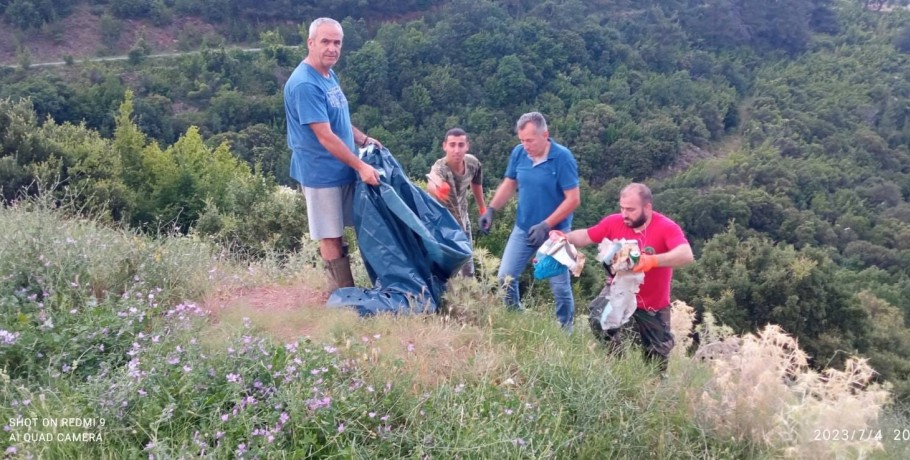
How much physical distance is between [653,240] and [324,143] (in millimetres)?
1729

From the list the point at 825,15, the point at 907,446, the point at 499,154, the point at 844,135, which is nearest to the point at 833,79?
the point at 844,135

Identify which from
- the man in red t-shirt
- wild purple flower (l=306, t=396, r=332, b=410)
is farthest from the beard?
wild purple flower (l=306, t=396, r=332, b=410)

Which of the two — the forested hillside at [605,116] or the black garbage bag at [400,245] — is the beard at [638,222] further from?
the forested hillside at [605,116]

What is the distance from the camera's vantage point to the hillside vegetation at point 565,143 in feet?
9.54

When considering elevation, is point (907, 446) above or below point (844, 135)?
above

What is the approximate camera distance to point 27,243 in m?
3.31

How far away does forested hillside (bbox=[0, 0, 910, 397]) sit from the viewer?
43.7 ft

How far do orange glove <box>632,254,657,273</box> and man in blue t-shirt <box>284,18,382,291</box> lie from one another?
1402 mm

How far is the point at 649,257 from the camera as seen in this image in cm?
315

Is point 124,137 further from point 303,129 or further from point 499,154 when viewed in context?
point 499,154

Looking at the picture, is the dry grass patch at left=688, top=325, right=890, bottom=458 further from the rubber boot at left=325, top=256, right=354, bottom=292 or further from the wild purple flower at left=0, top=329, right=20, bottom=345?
the wild purple flower at left=0, top=329, right=20, bottom=345

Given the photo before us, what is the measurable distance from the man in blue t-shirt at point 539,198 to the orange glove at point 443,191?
0.44 meters

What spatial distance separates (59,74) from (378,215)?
3353 cm
